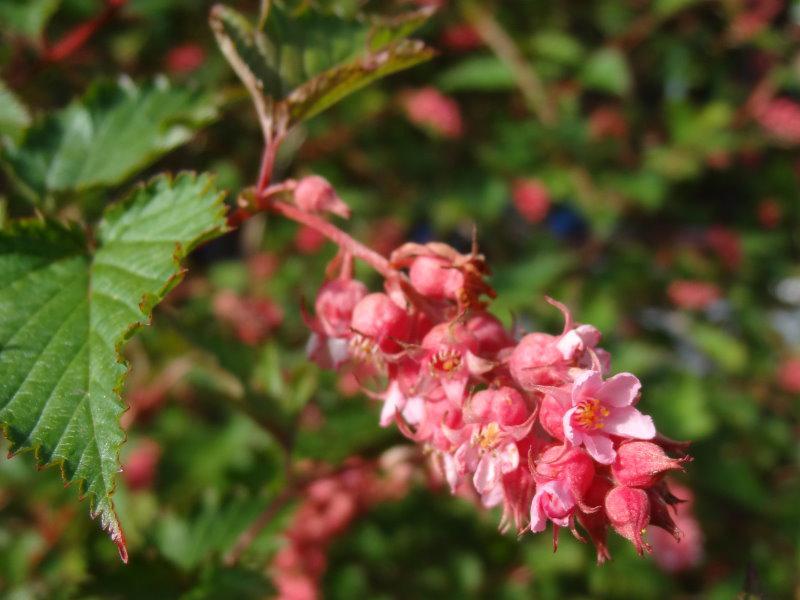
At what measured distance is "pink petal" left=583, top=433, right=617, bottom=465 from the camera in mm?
720

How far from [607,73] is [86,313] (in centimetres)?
218

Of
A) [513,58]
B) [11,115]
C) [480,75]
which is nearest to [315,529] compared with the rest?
[11,115]

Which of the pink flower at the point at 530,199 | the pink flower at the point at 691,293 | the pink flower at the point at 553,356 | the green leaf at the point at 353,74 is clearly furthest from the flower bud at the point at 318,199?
the pink flower at the point at 691,293

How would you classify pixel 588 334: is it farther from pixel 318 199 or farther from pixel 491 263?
pixel 491 263

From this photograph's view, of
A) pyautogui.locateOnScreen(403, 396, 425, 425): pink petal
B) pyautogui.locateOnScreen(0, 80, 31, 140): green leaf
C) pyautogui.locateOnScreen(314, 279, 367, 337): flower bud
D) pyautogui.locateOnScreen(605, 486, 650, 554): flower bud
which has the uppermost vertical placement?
pyautogui.locateOnScreen(0, 80, 31, 140): green leaf

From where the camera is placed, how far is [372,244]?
2.58 meters

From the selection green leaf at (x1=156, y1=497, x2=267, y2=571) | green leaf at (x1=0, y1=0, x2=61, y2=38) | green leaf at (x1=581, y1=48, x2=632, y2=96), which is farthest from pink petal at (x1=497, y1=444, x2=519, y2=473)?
green leaf at (x1=581, y1=48, x2=632, y2=96)

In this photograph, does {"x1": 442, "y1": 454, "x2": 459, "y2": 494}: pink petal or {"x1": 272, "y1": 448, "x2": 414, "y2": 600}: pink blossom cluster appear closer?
{"x1": 442, "y1": 454, "x2": 459, "y2": 494}: pink petal

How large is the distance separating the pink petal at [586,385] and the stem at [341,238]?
24 centimetres

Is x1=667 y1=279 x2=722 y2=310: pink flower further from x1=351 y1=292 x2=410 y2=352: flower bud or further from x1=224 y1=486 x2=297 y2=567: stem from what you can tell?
x1=351 y1=292 x2=410 y2=352: flower bud

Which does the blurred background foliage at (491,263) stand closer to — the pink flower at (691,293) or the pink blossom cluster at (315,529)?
the pink flower at (691,293)

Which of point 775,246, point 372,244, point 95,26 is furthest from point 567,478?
point 775,246

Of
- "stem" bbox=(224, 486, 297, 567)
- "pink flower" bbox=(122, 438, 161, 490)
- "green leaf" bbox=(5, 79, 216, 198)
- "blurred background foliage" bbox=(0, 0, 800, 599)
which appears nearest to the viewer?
"green leaf" bbox=(5, 79, 216, 198)

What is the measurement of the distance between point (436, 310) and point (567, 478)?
0.24 metres
